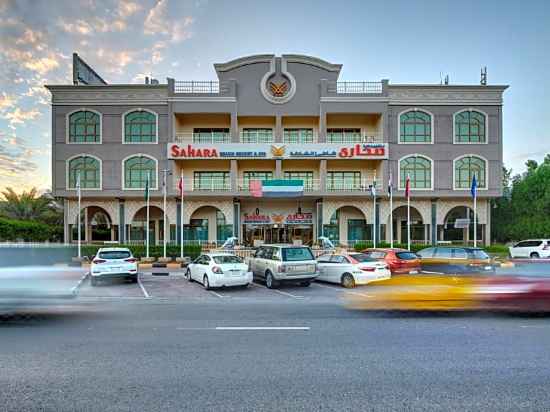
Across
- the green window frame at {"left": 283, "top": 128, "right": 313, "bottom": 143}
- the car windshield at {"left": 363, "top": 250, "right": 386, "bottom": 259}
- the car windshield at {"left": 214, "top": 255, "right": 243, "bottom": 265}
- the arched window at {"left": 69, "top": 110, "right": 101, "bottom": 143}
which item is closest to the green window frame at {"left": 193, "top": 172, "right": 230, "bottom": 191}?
the green window frame at {"left": 283, "top": 128, "right": 313, "bottom": 143}

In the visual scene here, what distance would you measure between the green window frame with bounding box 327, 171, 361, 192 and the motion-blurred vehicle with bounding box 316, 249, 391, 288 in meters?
17.0

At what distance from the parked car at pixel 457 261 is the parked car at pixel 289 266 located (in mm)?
4963

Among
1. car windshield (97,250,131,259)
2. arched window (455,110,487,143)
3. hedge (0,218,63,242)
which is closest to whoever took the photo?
car windshield (97,250,131,259)

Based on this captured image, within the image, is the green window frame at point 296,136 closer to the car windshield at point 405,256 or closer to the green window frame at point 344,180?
the green window frame at point 344,180

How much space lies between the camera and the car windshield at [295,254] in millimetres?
13887

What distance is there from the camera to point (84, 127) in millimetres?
29781

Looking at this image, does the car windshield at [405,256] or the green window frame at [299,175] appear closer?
the car windshield at [405,256]

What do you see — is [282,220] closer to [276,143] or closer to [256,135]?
[276,143]

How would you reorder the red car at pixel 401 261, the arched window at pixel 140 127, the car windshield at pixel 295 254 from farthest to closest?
the arched window at pixel 140 127
the red car at pixel 401 261
the car windshield at pixel 295 254

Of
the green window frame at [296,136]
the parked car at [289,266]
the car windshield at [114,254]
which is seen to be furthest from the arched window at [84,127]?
the parked car at [289,266]

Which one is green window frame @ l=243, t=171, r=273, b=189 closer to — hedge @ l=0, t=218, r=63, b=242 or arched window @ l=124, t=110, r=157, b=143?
arched window @ l=124, t=110, r=157, b=143

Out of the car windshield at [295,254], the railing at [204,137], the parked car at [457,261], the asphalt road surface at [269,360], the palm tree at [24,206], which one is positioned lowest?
the asphalt road surface at [269,360]

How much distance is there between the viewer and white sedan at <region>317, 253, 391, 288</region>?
44.9 ft

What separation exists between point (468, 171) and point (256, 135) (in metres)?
19.1
